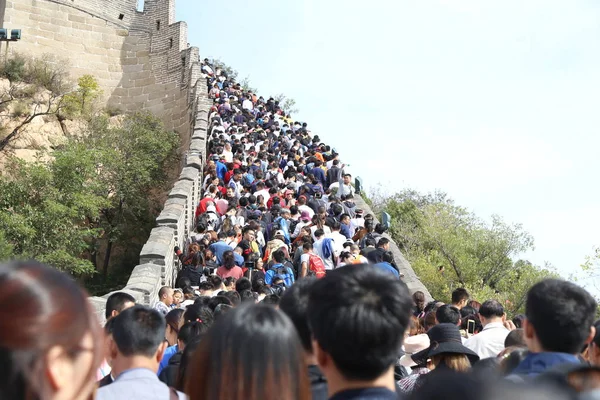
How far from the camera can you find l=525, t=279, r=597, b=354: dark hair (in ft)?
13.0

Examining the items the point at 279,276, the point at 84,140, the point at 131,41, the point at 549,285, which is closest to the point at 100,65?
the point at 131,41

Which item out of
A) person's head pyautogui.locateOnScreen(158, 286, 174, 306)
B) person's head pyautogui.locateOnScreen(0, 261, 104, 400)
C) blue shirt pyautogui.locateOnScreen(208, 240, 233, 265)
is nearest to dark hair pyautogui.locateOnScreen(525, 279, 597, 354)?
person's head pyautogui.locateOnScreen(0, 261, 104, 400)

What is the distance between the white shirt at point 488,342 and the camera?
22.0ft

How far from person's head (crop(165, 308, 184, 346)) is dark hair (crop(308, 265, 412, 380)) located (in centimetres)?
336

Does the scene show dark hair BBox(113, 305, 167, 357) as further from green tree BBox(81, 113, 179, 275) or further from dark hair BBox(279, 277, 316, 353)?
green tree BBox(81, 113, 179, 275)

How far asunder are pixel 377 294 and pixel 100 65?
119 feet

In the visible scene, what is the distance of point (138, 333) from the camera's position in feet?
14.0

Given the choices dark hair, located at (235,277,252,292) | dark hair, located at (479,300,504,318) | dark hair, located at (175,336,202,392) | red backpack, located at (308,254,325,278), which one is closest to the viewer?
dark hair, located at (175,336,202,392)

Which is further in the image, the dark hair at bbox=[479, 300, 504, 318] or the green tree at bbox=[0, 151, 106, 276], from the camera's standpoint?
the green tree at bbox=[0, 151, 106, 276]

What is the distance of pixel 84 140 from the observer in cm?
3156

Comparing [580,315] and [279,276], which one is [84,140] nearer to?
[279,276]

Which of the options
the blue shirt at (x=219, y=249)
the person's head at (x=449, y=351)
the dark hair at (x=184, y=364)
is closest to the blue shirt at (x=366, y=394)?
the dark hair at (x=184, y=364)

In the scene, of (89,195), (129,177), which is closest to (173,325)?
(89,195)

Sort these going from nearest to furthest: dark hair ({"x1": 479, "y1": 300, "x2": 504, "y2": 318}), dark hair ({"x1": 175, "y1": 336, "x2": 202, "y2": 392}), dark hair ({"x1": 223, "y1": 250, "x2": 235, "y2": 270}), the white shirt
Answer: dark hair ({"x1": 175, "y1": 336, "x2": 202, "y2": 392}), the white shirt, dark hair ({"x1": 479, "y1": 300, "x2": 504, "y2": 318}), dark hair ({"x1": 223, "y1": 250, "x2": 235, "y2": 270})
